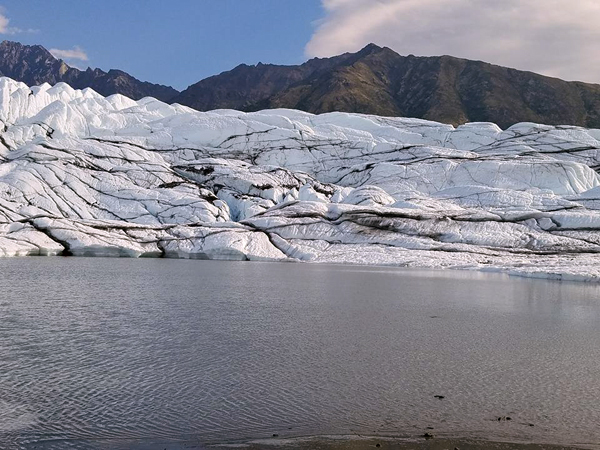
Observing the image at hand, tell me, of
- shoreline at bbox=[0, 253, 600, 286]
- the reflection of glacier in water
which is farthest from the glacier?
the reflection of glacier in water

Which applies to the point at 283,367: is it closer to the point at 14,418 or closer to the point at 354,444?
the point at 354,444

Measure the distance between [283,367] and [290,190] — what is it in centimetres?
5451

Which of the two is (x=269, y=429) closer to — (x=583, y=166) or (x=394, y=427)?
(x=394, y=427)

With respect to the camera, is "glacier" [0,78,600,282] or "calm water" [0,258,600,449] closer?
"calm water" [0,258,600,449]

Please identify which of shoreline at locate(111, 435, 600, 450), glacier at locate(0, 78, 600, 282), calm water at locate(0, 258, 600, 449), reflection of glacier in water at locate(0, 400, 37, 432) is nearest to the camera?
shoreline at locate(111, 435, 600, 450)

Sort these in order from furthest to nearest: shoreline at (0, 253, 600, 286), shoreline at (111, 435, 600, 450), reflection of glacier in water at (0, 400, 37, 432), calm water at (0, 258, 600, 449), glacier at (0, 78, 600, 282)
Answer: glacier at (0, 78, 600, 282), shoreline at (0, 253, 600, 286), calm water at (0, 258, 600, 449), reflection of glacier in water at (0, 400, 37, 432), shoreline at (111, 435, 600, 450)

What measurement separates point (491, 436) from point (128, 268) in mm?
27197

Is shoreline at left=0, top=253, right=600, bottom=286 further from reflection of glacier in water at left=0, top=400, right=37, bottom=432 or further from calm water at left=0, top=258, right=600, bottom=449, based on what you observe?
reflection of glacier in water at left=0, top=400, right=37, bottom=432

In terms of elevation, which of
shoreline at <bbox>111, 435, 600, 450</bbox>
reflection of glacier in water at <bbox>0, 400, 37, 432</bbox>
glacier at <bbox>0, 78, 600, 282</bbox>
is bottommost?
reflection of glacier in water at <bbox>0, 400, 37, 432</bbox>

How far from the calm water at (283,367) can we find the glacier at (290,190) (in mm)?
18878

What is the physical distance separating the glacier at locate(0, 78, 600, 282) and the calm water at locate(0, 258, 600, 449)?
1888cm

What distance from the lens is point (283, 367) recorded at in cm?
1066

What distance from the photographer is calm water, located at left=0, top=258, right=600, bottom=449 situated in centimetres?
771

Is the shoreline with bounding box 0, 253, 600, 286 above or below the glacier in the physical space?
below
